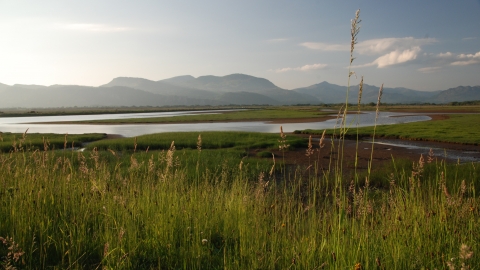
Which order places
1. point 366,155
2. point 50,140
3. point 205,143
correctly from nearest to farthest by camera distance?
point 366,155 < point 50,140 < point 205,143

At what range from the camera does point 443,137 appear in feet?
95.7

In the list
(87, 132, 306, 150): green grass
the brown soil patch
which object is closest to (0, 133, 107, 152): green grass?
(87, 132, 306, 150): green grass

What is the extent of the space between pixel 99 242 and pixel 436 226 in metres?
4.34

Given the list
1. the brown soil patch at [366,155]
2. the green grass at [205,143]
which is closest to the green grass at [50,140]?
the green grass at [205,143]

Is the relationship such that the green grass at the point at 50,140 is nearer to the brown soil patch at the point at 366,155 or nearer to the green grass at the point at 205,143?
the green grass at the point at 205,143

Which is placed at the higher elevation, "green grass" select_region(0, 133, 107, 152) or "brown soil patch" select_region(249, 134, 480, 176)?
"brown soil patch" select_region(249, 134, 480, 176)

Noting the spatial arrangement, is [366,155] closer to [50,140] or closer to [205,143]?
[205,143]

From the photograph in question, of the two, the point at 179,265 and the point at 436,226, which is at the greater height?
the point at 436,226

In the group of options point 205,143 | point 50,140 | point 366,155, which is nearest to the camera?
point 366,155

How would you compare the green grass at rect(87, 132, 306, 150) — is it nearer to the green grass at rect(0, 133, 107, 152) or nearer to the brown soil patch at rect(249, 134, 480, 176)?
the brown soil patch at rect(249, 134, 480, 176)

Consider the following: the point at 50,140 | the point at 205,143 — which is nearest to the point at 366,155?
the point at 205,143

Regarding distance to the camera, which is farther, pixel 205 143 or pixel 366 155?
pixel 205 143

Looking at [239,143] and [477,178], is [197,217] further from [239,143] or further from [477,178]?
[239,143]

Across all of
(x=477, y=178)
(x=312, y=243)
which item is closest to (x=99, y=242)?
(x=312, y=243)
